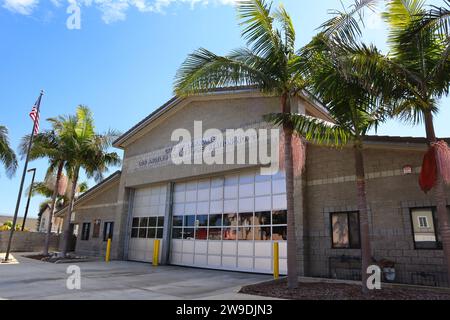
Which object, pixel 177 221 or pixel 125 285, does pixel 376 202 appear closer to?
pixel 125 285

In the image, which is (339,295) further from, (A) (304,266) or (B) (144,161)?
(B) (144,161)

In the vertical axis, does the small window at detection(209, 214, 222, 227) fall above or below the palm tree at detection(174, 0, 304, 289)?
below

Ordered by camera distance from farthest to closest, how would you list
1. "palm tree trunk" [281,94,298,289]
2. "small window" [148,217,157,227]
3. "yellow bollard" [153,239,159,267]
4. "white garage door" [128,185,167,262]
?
1. "small window" [148,217,157,227]
2. "white garage door" [128,185,167,262]
3. "yellow bollard" [153,239,159,267]
4. "palm tree trunk" [281,94,298,289]

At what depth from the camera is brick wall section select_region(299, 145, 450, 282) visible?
11094 mm

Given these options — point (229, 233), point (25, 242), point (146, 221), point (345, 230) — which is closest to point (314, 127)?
point (345, 230)

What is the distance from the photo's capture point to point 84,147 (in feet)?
72.9

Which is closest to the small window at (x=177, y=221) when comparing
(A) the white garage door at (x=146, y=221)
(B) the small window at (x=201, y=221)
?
(A) the white garage door at (x=146, y=221)

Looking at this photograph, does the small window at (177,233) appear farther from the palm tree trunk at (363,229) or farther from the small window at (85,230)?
the palm tree trunk at (363,229)

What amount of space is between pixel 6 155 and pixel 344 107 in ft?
73.5

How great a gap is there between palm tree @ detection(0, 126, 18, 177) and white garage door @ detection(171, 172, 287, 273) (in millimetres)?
11993

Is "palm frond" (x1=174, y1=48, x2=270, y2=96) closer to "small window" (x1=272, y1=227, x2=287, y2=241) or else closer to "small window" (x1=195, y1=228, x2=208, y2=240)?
"small window" (x1=272, y1=227, x2=287, y2=241)

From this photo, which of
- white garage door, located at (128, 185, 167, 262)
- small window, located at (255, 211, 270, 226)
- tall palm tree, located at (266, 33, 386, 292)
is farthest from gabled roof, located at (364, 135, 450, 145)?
white garage door, located at (128, 185, 167, 262)

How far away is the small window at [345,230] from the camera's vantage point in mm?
12305

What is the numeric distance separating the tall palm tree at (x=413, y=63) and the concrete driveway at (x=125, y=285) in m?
6.45
